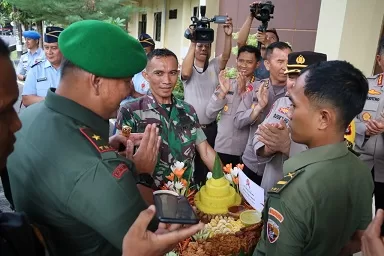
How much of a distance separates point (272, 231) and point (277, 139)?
66 centimetres

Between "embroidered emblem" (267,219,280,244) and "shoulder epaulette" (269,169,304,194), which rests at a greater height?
"shoulder epaulette" (269,169,304,194)

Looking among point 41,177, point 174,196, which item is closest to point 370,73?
point 174,196

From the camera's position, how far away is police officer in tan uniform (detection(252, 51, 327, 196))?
1842 millimetres

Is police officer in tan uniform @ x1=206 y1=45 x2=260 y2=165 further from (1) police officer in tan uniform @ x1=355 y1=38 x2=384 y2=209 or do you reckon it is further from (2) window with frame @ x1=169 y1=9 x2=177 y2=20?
(2) window with frame @ x1=169 y1=9 x2=177 y2=20

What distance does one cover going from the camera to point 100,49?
1.09 meters

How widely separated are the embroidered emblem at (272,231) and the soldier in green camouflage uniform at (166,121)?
83 centimetres

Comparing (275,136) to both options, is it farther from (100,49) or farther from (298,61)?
(100,49)

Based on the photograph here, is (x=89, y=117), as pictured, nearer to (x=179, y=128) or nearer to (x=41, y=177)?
(x=41, y=177)

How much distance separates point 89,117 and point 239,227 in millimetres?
867

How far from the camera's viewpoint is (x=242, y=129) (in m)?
3.21

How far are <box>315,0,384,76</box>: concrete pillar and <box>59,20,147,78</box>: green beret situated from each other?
3.88 m

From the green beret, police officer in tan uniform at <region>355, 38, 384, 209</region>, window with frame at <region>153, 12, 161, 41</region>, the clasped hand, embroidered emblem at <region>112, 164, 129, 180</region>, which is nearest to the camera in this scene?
embroidered emblem at <region>112, 164, 129, 180</region>

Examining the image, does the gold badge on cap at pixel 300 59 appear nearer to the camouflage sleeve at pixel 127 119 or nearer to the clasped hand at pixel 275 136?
the clasped hand at pixel 275 136

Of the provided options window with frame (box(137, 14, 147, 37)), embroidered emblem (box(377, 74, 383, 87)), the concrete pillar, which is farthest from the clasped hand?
window with frame (box(137, 14, 147, 37))
